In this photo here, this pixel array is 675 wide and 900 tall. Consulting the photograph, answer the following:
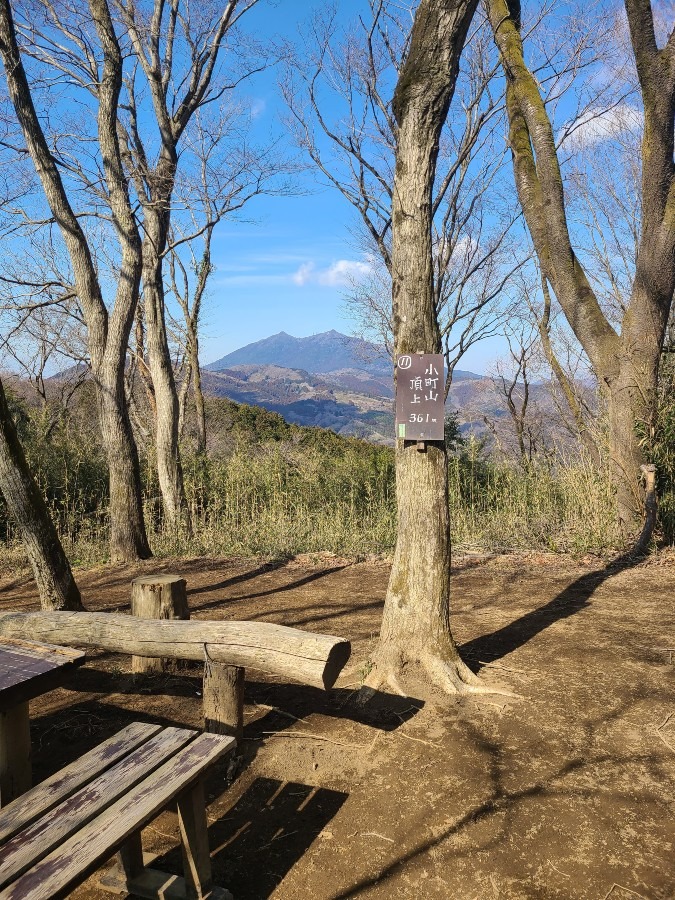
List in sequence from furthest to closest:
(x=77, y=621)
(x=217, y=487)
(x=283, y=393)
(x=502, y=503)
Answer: (x=283, y=393)
(x=217, y=487)
(x=502, y=503)
(x=77, y=621)

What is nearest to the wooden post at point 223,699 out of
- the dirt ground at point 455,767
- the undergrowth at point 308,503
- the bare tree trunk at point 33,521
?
the dirt ground at point 455,767

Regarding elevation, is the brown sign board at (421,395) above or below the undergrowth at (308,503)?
above

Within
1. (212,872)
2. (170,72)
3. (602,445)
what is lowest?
(212,872)

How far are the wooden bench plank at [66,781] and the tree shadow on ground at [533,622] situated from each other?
209 centimetres

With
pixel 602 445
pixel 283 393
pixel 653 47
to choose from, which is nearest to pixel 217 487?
pixel 602 445

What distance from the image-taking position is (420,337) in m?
3.22

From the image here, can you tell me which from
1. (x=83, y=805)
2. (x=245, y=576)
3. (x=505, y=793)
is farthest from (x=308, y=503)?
(x=83, y=805)

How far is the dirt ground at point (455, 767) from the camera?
6.81ft

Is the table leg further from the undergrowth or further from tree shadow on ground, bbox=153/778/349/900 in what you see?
the undergrowth

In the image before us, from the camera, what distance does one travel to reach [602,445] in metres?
6.78

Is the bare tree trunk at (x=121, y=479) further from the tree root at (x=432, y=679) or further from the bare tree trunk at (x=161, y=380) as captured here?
the tree root at (x=432, y=679)

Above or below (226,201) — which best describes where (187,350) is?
below

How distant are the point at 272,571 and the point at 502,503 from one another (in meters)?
3.25

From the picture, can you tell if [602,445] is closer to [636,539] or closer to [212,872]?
[636,539]
